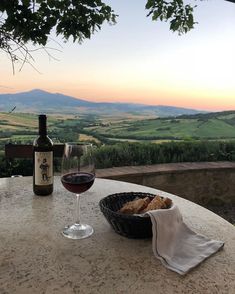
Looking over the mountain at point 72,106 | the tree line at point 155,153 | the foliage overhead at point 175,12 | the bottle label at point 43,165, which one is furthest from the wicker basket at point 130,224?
the mountain at point 72,106

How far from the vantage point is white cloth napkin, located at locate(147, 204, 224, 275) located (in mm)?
802

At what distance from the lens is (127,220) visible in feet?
2.89

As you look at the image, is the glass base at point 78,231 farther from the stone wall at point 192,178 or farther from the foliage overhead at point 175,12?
the stone wall at point 192,178

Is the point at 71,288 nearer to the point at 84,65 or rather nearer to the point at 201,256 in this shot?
the point at 201,256

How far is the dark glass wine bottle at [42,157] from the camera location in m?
1.22

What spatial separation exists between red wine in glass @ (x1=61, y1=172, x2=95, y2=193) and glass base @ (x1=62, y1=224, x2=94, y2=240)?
0.12m

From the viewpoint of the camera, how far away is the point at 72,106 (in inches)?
190

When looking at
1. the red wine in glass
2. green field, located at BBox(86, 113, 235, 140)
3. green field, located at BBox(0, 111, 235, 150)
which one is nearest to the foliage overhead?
green field, located at BBox(0, 111, 235, 150)

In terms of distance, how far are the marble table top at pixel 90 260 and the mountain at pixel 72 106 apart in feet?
7.99

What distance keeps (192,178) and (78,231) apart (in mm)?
3020

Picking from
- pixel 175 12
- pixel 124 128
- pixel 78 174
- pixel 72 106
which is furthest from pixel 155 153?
pixel 78 174

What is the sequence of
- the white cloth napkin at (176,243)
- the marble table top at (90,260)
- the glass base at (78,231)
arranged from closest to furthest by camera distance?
the marble table top at (90,260) < the white cloth napkin at (176,243) < the glass base at (78,231)

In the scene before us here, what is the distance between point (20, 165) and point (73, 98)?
2077 millimetres

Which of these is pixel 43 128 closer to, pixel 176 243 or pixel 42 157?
pixel 42 157
